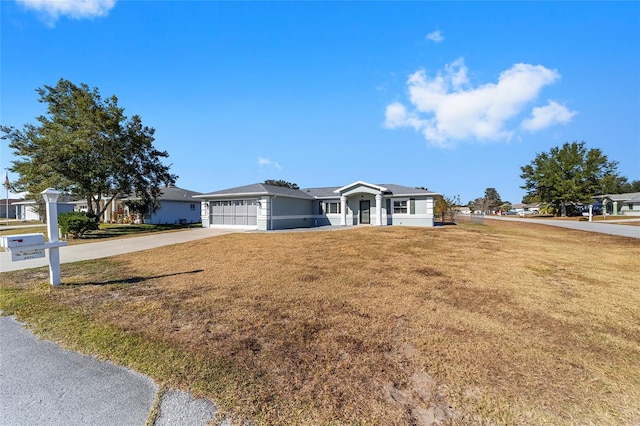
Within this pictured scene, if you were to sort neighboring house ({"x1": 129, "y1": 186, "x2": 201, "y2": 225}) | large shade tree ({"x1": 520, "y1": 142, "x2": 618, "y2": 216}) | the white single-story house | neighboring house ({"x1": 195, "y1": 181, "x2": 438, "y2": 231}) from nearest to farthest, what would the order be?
neighboring house ({"x1": 195, "y1": 181, "x2": 438, "y2": 231}) < neighboring house ({"x1": 129, "y1": 186, "x2": 201, "y2": 225}) < the white single-story house < large shade tree ({"x1": 520, "y1": 142, "x2": 618, "y2": 216})

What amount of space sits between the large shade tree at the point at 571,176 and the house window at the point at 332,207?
130 feet

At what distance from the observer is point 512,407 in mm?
2469

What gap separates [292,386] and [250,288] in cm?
360

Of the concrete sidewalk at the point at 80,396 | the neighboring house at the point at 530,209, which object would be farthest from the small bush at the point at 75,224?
the neighboring house at the point at 530,209

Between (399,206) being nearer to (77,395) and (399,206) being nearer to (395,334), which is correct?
(395,334)

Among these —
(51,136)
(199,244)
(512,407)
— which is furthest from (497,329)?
(51,136)

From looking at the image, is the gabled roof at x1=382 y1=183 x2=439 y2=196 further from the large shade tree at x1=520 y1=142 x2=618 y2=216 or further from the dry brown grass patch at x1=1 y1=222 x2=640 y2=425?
the large shade tree at x1=520 y1=142 x2=618 y2=216

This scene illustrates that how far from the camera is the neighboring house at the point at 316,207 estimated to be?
2119cm

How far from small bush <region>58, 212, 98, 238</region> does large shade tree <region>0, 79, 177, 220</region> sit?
13.8ft

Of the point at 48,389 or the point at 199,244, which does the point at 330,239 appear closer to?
the point at 199,244

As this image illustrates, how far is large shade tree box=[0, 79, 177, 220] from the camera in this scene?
63.7 feet

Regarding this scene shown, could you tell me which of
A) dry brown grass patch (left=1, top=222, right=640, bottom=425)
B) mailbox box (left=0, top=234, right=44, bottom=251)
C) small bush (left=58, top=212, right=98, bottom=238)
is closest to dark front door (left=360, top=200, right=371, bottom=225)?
dry brown grass patch (left=1, top=222, right=640, bottom=425)

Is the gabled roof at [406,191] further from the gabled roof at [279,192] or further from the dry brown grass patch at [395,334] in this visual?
the dry brown grass patch at [395,334]

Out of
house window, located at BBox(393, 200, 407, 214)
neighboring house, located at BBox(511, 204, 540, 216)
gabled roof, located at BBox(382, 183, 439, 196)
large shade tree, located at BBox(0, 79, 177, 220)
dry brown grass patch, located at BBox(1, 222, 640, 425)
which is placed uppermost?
large shade tree, located at BBox(0, 79, 177, 220)
